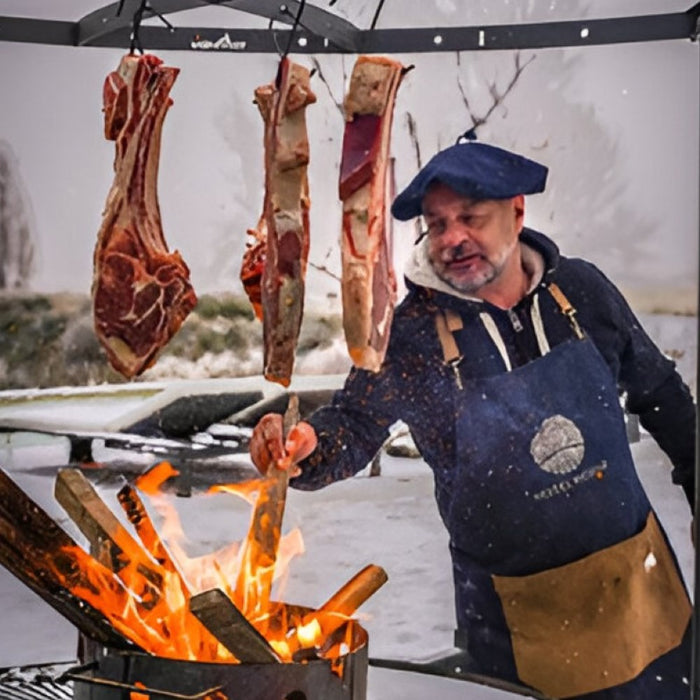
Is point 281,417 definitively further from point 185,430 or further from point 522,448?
point 522,448

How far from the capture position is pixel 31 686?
3.14 m

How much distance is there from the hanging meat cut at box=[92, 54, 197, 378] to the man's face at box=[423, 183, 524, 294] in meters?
0.61

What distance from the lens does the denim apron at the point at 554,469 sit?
304 cm

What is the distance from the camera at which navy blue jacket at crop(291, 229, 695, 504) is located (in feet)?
10.1

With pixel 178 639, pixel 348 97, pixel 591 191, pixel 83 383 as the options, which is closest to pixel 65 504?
pixel 178 639

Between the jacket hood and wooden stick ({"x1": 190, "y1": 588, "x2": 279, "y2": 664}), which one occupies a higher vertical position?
the jacket hood

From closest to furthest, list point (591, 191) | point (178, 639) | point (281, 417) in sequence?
1. point (178, 639)
2. point (591, 191)
3. point (281, 417)

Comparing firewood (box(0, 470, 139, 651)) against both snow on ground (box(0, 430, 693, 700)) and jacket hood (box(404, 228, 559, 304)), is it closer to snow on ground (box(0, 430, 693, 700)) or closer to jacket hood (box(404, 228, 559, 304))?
snow on ground (box(0, 430, 693, 700))

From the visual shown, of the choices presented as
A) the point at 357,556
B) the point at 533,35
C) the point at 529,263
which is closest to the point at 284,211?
the point at 529,263

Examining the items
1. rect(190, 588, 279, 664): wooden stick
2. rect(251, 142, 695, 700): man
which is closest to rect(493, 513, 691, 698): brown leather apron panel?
rect(251, 142, 695, 700): man

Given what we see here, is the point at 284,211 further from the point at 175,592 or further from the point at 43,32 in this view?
the point at 43,32

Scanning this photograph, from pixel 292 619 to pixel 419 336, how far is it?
0.73 meters

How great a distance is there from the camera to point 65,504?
9.80ft

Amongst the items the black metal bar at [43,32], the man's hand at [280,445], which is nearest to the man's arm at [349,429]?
the man's hand at [280,445]
